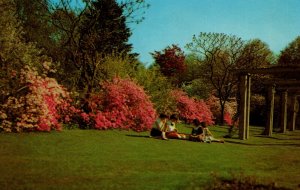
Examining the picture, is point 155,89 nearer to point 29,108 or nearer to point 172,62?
point 29,108

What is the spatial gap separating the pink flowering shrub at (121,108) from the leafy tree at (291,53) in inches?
1425

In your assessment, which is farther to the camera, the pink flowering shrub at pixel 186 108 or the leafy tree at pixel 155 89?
the pink flowering shrub at pixel 186 108

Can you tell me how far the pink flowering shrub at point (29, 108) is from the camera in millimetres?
18141

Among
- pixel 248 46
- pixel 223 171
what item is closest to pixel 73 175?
pixel 223 171

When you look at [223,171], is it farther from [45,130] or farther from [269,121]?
[269,121]

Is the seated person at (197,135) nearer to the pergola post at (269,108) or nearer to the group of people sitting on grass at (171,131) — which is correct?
the group of people sitting on grass at (171,131)

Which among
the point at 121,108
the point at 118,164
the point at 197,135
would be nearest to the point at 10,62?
the point at 121,108

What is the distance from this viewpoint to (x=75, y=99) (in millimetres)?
24266

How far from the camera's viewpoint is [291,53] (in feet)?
191

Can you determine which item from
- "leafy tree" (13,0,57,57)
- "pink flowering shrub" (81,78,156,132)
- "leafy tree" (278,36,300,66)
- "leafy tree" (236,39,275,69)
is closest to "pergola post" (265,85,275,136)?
"pink flowering shrub" (81,78,156,132)

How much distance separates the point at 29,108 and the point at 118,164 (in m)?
8.67

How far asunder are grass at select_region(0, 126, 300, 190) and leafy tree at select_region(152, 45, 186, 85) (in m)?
37.5

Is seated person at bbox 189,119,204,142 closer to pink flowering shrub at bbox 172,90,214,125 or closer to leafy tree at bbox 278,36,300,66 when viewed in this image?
pink flowering shrub at bbox 172,90,214,125

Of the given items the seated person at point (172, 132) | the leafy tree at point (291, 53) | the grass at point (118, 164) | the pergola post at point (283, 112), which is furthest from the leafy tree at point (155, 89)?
the leafy tree at point (291, 53)
